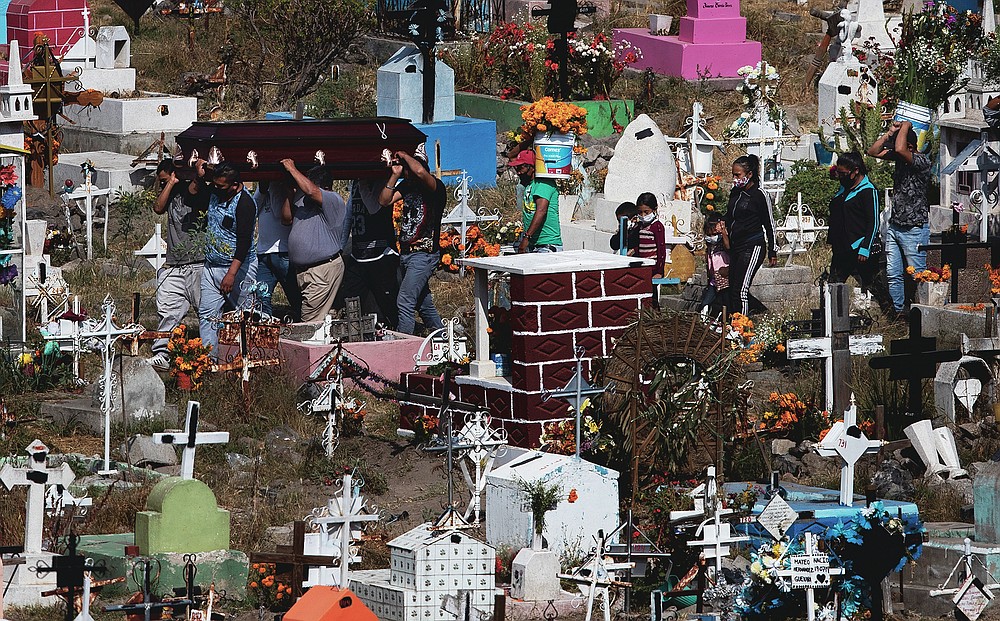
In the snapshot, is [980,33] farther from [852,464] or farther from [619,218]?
[852,464]

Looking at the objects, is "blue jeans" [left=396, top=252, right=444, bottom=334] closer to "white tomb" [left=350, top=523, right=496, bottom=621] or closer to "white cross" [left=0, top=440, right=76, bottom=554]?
"white cross" [left=0, top=440, right=76, bottom=554]

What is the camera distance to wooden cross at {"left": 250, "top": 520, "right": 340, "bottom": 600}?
11656 mm

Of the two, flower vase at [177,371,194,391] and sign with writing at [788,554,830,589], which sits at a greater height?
flower vase at [177,371,194,391]

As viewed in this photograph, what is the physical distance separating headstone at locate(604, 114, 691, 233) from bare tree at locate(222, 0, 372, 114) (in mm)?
8912

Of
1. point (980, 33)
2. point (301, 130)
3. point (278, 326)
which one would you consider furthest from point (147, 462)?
point (980, 33)

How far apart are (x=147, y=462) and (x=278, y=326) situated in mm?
2361

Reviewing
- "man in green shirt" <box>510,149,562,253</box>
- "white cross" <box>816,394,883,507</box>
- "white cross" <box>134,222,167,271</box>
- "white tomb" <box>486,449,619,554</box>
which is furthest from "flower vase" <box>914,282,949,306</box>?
"white cross" <box>134,222,167,271</box>

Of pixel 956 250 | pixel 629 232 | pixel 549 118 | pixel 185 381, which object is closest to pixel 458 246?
pixel 549 118

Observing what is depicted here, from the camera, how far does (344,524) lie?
11602mm

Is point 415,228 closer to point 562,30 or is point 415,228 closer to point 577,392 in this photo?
point 577,392

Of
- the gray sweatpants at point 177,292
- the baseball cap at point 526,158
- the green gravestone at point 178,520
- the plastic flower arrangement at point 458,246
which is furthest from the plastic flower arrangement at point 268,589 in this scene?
the baseball cap at point 526,158

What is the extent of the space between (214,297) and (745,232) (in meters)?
4.56

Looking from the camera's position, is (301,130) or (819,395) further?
(301,130)

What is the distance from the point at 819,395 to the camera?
1545 cm
